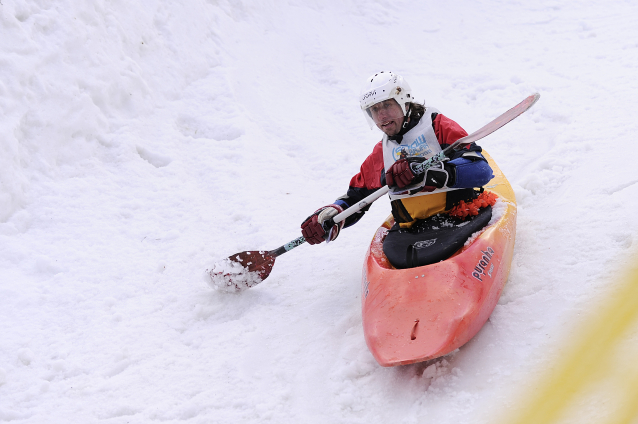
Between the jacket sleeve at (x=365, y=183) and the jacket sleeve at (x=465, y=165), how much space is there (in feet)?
1.85

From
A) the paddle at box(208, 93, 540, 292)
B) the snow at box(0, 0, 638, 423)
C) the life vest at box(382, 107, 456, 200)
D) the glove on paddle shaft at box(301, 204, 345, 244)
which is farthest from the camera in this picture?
the glove on paddle shaft at box(301, 204, 345, 244)

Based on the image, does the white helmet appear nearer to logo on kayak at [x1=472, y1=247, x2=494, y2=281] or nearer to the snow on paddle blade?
logo on kayak at [x1=472, y1=247, x2=494, y2=281]

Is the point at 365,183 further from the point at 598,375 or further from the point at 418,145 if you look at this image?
the point at 598,375

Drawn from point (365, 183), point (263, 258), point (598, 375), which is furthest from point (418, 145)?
point (598, 375)

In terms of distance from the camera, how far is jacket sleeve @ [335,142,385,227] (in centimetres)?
421

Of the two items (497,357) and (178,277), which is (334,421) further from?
(178,277)

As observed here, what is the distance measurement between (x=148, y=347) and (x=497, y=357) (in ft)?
7.11

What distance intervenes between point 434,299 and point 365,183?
145 cm

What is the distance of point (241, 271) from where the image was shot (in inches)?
164

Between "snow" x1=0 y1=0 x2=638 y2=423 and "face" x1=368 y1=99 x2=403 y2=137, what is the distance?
1199 mm

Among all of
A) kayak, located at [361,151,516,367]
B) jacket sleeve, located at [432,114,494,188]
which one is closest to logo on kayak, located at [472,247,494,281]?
kayak, located at [361,151,516,367]

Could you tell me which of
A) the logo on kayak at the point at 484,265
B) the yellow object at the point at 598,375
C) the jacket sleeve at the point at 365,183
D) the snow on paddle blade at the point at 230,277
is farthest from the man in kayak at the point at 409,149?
the yellow object at the point at 598,375

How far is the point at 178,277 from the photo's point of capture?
4.45 meters

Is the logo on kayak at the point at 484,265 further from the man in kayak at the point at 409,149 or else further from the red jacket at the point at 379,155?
the red jacket at the point at 379,155
